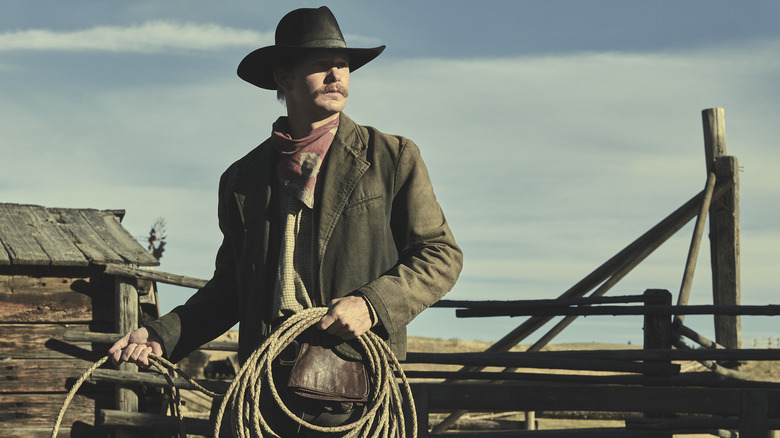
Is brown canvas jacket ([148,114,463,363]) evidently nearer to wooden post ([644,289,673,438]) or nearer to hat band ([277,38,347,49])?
hat band ([277,38,347,49])

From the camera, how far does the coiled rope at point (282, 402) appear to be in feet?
9.01

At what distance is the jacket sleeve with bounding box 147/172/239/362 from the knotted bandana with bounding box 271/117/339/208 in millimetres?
278

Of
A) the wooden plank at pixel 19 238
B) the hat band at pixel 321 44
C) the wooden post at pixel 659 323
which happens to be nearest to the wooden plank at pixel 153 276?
the wooden plank at pixel 19 238

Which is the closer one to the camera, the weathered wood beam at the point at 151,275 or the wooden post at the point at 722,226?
the weathered wood beam at the point at 151,275

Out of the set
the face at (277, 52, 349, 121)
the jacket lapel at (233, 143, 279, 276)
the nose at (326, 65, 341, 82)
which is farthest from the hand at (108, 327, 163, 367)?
the nose at (326, 65, 341, 82)

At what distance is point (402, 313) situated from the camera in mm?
2820

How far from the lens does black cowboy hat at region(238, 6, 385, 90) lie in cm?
297

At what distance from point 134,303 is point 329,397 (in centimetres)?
526

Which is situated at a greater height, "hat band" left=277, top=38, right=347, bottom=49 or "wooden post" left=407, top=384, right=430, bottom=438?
"hat band" left=277, top=38, right=347, bottom=49

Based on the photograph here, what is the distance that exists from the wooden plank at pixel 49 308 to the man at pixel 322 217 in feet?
16.2

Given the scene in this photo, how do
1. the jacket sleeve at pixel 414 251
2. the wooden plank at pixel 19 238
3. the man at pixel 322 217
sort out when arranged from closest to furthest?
the jacket sleeve at pixel 414 251, the man at pixel 322 217, the wooden plank at pixel 19 238

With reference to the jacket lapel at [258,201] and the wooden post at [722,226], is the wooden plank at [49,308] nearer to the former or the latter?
the jacket lapel at [258,201]

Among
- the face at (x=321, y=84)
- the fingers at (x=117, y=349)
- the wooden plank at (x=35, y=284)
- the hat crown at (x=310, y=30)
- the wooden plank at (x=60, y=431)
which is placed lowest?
the wooden plank at (x=60, y=431)

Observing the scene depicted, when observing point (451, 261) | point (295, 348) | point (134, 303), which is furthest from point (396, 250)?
point (134, 303)
